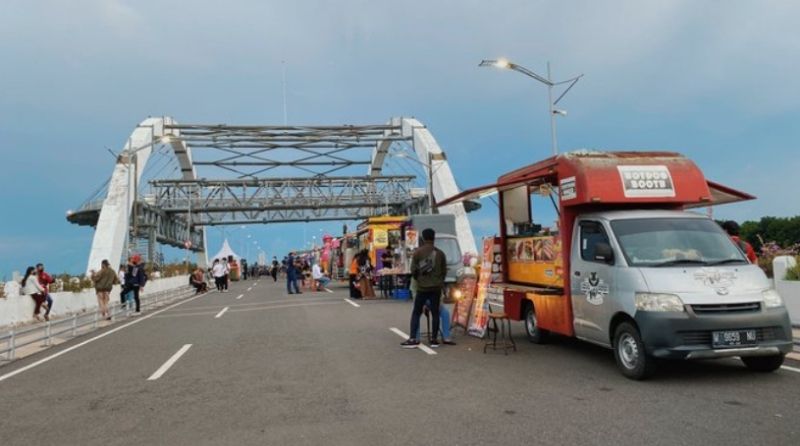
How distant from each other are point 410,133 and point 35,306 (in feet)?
125

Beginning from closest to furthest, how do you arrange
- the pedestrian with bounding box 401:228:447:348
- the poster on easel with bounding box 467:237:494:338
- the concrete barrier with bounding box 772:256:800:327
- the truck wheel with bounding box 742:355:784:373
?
the truck wheel with bounding box 742:355:784:373, the pedestrian with bounding box 401:228:447:348, the poster on easel with bounding box 467:237:494:338, the concrete barrier with bounding box 772:256:800:327

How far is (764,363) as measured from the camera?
784cm

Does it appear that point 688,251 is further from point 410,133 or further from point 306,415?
point 410,133

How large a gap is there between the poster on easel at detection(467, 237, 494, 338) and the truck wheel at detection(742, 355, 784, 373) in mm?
4176

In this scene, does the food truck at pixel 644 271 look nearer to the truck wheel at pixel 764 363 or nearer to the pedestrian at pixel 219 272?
the truck wheel at pixel 764 363

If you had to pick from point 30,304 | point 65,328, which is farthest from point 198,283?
point 65,328

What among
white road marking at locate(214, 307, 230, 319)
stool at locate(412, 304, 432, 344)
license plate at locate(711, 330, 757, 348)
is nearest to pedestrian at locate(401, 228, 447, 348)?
stool at locate(412, 304, 432, 344)

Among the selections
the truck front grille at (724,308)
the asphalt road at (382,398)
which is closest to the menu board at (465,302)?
the asphalt road at (382,398)

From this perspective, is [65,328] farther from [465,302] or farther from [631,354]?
[631,354]

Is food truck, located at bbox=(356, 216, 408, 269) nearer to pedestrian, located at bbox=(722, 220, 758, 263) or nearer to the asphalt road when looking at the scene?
the asphalt road

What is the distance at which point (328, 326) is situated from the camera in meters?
14.7

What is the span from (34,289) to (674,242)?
1838 cm

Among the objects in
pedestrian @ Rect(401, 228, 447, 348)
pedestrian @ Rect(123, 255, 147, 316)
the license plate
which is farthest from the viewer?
pedestrian @ Rect(123, 255, 147, 316)

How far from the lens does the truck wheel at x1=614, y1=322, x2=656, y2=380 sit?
7.41 m
